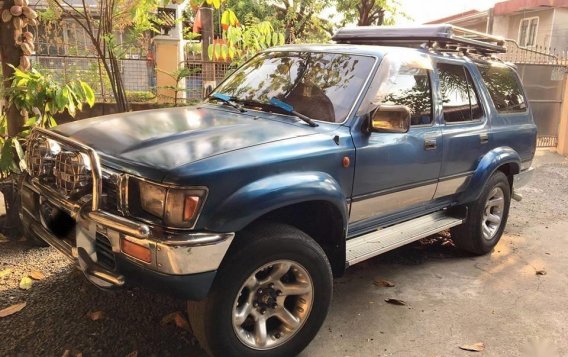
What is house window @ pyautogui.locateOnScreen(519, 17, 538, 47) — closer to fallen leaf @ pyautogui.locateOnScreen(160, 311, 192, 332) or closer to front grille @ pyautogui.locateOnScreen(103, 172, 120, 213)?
fallen leaf @ pyautogui.locateOnScreen(160, 311, 192, 332)

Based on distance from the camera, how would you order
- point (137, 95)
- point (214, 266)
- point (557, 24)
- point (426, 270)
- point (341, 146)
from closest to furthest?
1. point (214, 266)
2. point (341, 146)
3. point (426, 270)
4. point (137, 95)
5. point (557, 24)

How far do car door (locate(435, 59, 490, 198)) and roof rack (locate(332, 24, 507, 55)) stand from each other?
0.55 ft

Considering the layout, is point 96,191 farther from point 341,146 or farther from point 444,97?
point 444,97

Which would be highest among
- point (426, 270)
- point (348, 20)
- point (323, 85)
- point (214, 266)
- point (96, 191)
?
point (348, 20)

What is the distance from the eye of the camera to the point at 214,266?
8.00 ft

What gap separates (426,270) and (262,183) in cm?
245

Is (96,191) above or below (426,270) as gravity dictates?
above

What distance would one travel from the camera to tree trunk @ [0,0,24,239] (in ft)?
13.8

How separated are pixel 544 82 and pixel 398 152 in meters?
8.85

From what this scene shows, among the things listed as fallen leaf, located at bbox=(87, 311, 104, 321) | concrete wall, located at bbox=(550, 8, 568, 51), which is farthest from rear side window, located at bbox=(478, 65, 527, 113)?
concrete wall, located at bbox=(550, 8, 568, 51)

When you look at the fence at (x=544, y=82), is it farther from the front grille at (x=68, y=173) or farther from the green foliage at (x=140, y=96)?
the front grille at (x=68, y=173)

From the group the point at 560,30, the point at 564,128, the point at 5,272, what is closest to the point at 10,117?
the point at 5,272

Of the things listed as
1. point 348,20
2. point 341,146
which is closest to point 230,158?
point 341,146

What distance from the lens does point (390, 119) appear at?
318 cm
